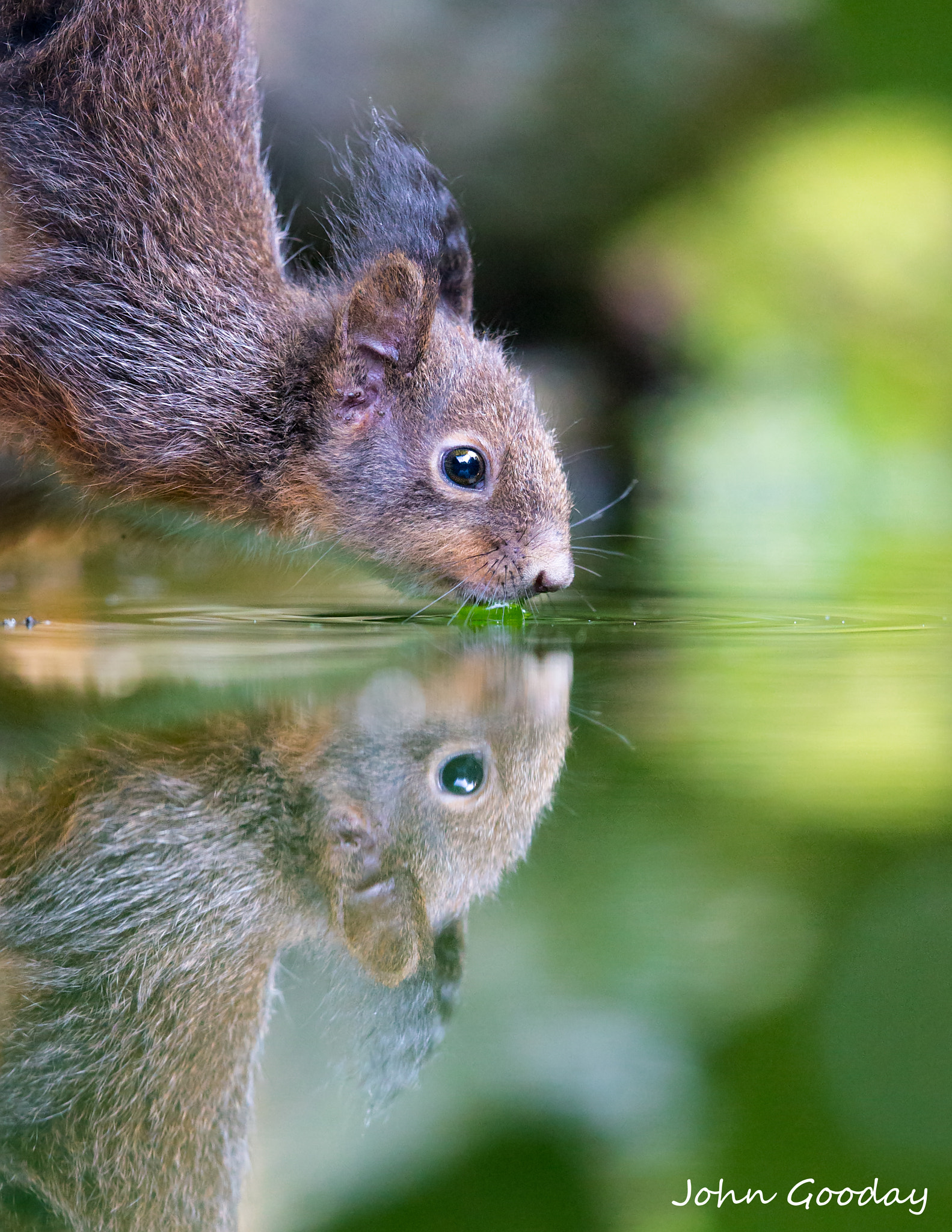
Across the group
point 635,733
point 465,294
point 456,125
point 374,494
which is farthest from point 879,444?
point 635,733

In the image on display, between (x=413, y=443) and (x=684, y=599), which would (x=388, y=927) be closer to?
(x=413, y=443)

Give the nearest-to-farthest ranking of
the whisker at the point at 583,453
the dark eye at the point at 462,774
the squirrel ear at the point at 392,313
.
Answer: the dark eye at the point at 462,774
the squirrel ear at the point at 392,313
the whisker at the point at 583,453

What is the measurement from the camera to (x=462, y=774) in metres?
1.32

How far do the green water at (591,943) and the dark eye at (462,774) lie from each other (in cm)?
2

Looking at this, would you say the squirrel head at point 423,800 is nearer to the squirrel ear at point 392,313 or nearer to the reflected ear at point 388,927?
the reflected ear at point 388,927

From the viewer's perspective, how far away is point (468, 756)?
4.56ft

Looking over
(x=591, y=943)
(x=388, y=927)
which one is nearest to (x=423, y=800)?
(x=388, y=927)

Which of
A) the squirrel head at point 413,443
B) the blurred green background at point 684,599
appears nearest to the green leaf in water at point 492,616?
the squirrel head at point 413,443

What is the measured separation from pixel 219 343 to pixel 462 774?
163cm

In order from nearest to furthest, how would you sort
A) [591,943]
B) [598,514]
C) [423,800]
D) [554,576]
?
[591,943]
[423,800]
[554,576]
[598,514]

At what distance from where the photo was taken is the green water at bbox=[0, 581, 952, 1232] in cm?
69

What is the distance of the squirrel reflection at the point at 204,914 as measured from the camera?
745 millimetres

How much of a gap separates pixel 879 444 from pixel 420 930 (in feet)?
15.6

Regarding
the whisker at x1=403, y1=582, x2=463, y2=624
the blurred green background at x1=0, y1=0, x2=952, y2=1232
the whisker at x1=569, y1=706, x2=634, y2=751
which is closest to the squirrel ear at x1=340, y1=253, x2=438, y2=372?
the whisker at x1=403, y1=582, x2=463, y2=624
